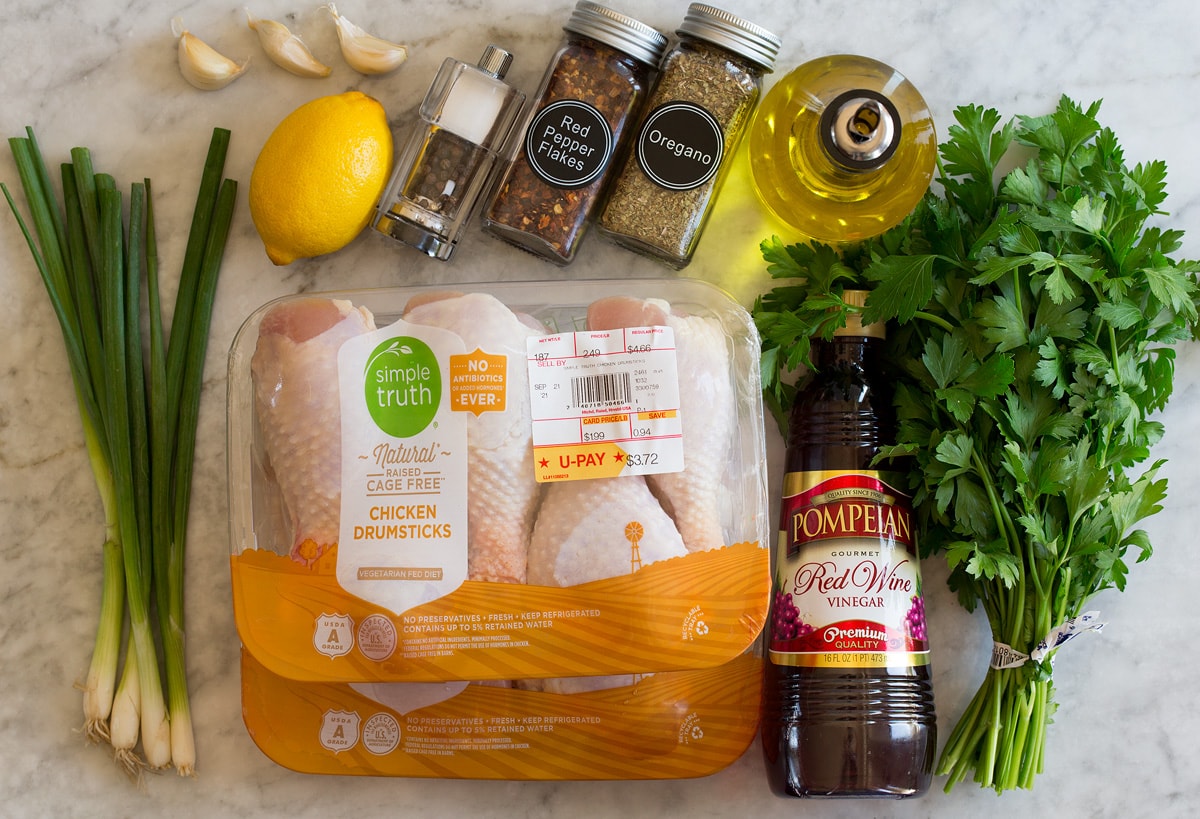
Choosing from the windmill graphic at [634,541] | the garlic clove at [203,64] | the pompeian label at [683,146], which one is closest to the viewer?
the windmill graphic at [634,541]

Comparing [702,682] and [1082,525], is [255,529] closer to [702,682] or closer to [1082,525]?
[702,682]

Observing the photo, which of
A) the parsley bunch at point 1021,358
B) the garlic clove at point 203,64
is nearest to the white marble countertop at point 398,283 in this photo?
the garlic clove at point 203,64

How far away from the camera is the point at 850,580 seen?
1.06 m

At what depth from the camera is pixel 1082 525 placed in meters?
1.07

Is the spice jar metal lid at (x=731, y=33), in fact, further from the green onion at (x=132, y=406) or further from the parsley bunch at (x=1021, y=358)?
the green onion at (x=132, y=406)

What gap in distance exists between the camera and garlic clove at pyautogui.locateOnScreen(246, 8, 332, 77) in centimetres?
123

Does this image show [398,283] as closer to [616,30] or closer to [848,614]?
[616,30]

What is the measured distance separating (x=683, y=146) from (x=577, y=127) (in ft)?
0.45

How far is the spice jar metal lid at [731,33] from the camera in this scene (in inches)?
43.6

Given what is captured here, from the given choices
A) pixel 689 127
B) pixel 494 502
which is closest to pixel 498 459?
pixel 494 502

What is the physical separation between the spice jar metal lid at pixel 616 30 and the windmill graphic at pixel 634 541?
59 centimetres

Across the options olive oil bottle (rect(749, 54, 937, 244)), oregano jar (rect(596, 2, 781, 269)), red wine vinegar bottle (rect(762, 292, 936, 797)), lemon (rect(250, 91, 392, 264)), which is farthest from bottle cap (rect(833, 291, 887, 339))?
lemon (rect(250, 91, 392, 264))

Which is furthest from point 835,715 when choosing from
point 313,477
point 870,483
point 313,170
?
point 313,170

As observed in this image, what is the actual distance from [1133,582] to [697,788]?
0.67 meters
